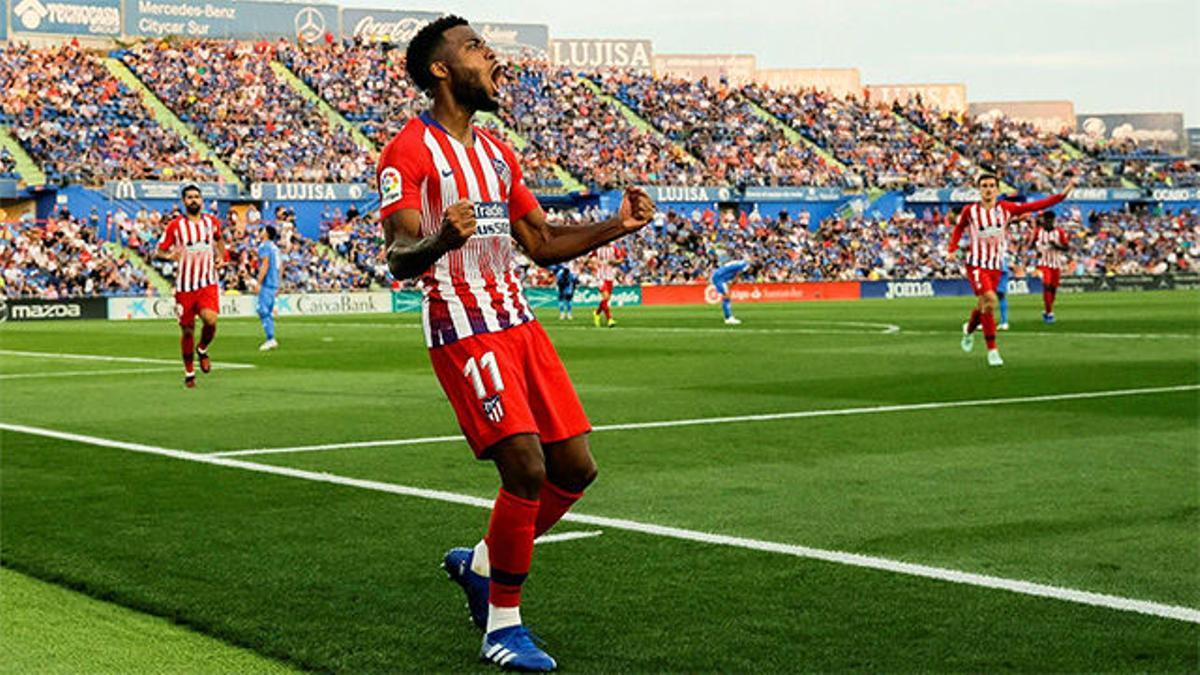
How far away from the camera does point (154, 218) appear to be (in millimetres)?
51500

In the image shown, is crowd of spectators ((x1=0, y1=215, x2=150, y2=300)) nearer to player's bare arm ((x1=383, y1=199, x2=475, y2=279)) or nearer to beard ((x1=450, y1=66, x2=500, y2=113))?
beard ((x1=450, y1=66, x2=500, y2=113))

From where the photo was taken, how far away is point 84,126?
177 ft

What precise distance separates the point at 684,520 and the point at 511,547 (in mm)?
2985

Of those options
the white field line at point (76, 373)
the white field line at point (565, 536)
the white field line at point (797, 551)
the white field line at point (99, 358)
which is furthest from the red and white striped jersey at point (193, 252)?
the white field line at point (565, 536)

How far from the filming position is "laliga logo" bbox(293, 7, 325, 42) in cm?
7469

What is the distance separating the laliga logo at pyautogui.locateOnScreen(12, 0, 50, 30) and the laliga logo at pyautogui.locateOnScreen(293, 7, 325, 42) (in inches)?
460

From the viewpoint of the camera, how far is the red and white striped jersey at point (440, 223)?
5.79 m

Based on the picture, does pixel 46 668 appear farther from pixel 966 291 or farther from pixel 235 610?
pixel 966 291

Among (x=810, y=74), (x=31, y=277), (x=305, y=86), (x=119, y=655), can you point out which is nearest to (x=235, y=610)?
(x=119, y=655)

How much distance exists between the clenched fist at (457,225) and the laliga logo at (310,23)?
233 feet

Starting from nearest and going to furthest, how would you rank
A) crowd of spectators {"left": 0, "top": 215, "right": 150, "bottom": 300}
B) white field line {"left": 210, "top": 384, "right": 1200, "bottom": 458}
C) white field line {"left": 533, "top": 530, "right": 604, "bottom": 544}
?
white field line {"left": 533, "top": 530, "right": 604, "bottom": 544}
white field line {"left": 210, "top": 384, "right": 1200, "bottom": 458}
crowd of spectators {"left": 0, "top": 215, "right": 150, "bottom": 300}

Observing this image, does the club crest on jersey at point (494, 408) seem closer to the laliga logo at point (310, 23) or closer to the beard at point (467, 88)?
the beard at point (467, 88)

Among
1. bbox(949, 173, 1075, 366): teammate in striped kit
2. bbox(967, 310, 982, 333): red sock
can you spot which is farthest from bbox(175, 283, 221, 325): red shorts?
bbox(949, 173, 1075, 366): teammate in striped kit

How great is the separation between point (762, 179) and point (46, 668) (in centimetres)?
6200
